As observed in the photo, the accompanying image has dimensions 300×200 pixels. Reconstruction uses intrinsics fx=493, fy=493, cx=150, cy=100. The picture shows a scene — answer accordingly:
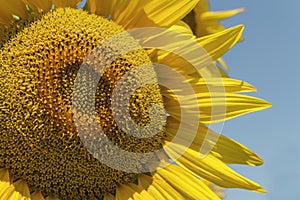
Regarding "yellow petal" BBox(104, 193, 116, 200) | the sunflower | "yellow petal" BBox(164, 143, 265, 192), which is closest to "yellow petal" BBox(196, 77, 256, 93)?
the sunflower

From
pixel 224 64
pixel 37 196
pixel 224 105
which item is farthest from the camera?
pixel 224 64

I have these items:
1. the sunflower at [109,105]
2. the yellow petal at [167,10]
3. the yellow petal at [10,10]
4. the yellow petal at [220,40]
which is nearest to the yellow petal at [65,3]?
the sunflower at [109,105]

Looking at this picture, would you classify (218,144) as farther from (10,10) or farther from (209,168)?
(10,10)

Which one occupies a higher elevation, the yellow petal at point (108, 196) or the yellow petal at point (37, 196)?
the yellow petal at point (108, 196)

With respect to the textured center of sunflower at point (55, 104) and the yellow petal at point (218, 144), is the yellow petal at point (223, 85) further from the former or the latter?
the textured center of sunflower at point (55, 104)

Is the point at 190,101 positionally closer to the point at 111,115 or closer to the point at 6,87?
the point at 111,115

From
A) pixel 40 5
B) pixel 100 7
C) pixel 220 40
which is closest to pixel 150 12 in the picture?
pixel 100 7

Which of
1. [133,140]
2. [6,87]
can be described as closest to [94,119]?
[133,140]
